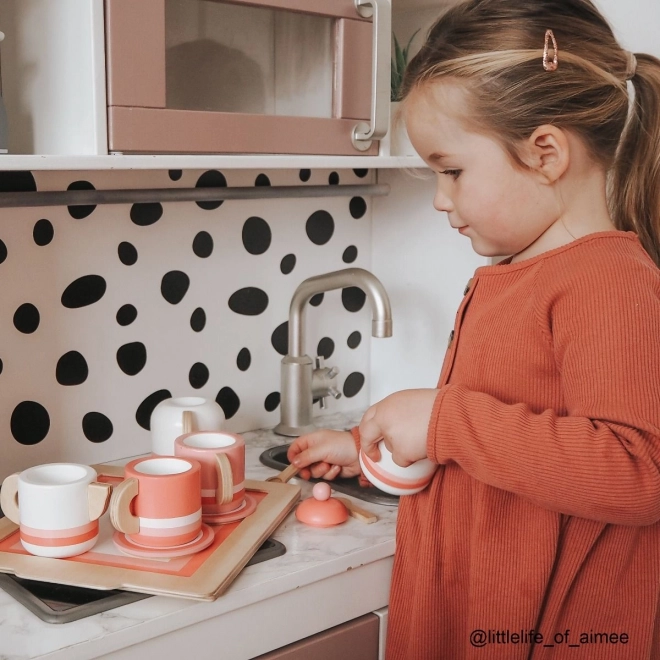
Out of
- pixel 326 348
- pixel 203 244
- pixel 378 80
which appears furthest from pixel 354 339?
pixel 378 80

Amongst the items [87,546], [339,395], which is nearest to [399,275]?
[339,395]

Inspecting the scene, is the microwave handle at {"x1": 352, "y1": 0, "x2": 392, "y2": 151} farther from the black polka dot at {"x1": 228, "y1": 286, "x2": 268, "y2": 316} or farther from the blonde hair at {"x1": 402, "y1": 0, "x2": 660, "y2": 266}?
the black polka dot at {"x1": 228, "y1": 286, "x2": 268, "y2": 316}

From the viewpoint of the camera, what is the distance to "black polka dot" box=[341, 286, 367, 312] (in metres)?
1.75

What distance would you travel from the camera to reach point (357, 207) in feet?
5.68

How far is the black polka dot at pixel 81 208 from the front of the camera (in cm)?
135

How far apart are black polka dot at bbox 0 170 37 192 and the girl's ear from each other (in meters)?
0.72

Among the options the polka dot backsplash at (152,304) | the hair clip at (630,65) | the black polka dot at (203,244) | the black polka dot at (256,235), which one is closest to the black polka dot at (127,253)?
the polka dot backsplash at (152,304)

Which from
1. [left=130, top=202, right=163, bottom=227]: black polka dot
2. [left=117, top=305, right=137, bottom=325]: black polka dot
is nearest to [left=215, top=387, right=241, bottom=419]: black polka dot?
[left=117, top=305, right=137, bottom=325]: black polka dot

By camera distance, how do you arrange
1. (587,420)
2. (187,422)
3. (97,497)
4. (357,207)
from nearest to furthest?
(587,420) < (97,497) < (187,422) < (357,207)

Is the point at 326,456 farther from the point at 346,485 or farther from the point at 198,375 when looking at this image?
the point at 198,375

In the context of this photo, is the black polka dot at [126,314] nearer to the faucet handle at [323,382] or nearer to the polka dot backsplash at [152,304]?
the polka dot backsplash at [152,304]

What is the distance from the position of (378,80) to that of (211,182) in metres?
0.36

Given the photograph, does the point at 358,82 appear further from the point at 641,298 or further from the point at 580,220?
the point at 641,298

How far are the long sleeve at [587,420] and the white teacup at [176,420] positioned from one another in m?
0.42
